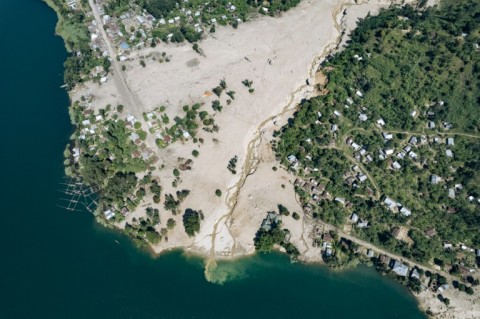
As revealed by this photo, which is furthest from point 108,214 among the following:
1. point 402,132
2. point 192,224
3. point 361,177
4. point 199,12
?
point 402,132

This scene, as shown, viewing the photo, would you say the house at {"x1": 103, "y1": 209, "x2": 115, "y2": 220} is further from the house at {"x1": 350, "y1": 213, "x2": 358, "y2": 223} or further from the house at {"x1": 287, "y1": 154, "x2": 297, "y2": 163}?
the house at {"x1": 350, "y1": 213, "x2": 358, "y2": 223}

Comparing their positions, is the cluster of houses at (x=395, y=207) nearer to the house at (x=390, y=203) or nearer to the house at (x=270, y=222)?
the house at (x=390, y=203)

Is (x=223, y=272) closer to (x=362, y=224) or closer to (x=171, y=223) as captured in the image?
(x=171, y=223)

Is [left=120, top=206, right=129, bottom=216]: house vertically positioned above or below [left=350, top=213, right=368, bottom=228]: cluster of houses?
below

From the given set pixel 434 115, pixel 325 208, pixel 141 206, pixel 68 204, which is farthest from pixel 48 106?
pixel 434 115

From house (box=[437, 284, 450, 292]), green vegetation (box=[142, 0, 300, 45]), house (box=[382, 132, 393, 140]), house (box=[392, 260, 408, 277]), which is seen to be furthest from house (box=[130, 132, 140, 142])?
house (box=[437, 284, 450, 292])

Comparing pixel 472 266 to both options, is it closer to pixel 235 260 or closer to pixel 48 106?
pixel 235 260

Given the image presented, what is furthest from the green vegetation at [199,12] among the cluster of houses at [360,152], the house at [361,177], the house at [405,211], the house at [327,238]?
the house at [405,211]

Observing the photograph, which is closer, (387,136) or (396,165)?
(396,165)

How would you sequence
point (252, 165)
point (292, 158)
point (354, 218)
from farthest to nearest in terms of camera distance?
point (252, 165), point (292, 158), point (354, 218)

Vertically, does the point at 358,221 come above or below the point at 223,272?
above
